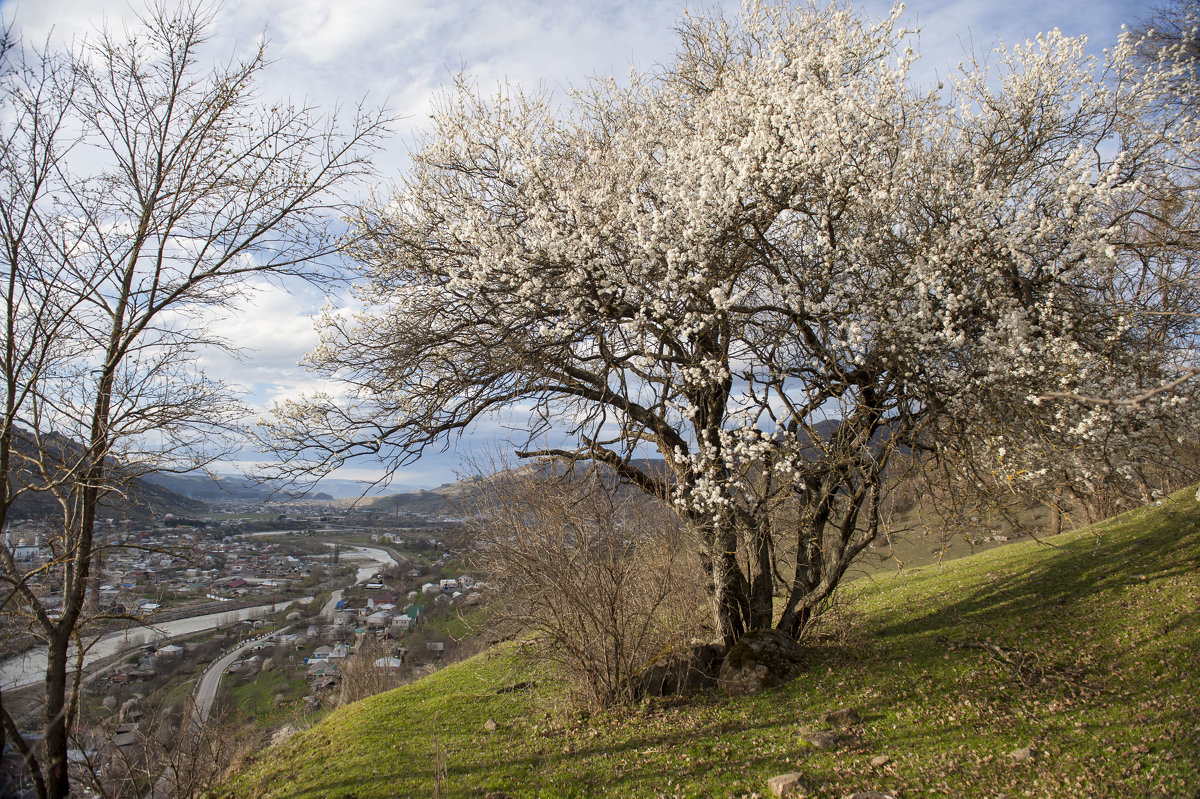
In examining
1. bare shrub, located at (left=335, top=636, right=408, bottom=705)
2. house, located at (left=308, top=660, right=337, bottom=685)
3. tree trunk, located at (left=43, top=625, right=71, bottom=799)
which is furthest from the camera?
house, located at (left=308, top=660, right=337, bottom=685)

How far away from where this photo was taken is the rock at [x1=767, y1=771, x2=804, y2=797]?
5352mm

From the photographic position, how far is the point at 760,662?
317 inches

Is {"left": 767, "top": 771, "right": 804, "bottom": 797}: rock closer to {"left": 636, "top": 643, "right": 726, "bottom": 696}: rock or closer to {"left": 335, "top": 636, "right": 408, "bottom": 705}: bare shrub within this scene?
{"left": 636, "top": 643, "right": 726, "bottom": 696}: rock

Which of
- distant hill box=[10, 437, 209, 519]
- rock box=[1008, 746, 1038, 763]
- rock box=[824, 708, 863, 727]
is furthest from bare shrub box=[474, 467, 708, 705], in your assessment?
rock box=[1008, 746, 1038, 763]

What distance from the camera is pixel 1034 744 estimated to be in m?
5.66

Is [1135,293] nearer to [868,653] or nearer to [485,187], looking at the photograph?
[868,653]

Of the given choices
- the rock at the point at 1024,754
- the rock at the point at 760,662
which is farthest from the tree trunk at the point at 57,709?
the rock at the point at 1024,754

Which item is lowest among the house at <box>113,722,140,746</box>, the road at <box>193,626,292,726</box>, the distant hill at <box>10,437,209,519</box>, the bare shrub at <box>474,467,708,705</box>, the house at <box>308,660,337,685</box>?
the house at <box>308,660,337,685</box>

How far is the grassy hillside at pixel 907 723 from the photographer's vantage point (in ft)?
17.8

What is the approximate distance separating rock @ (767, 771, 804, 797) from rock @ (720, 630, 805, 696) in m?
2.23

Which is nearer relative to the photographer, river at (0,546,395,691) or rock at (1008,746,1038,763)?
river at (0,546,395,691)

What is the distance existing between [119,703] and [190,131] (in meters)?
10.5

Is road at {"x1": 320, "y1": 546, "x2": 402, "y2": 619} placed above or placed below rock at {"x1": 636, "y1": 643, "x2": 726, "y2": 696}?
below

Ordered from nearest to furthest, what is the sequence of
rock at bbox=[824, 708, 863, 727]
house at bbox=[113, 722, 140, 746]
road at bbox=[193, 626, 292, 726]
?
rock at bbox=[824, 708, 863, 727] < house at bbox=[113, 722, 140, 746] < road at bbox=[193, 626, 292, 726]
